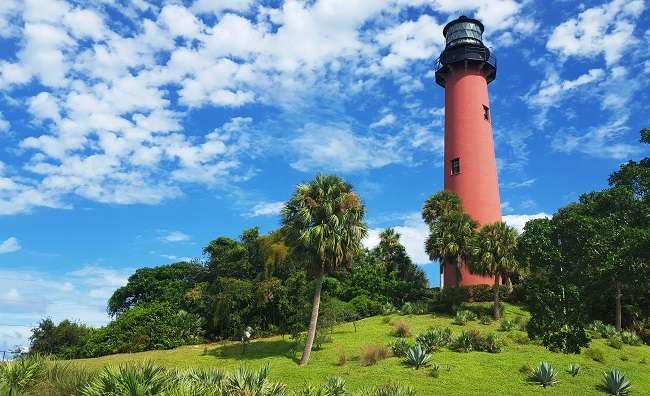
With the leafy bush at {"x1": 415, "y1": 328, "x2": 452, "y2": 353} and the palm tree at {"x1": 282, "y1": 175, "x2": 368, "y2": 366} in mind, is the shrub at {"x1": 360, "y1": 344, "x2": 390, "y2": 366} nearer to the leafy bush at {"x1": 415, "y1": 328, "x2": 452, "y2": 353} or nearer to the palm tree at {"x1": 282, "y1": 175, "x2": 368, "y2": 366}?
the leafy bush at {"x1": 415, "y1": 328, "x2": 452, "y2": 353}

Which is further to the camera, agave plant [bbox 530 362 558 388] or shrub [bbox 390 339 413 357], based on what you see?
shrub [bbox 390 339 413 357]

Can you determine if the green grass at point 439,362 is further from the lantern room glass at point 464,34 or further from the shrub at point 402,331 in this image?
the lantern room glass at point 464,34

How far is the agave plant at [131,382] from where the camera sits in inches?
388

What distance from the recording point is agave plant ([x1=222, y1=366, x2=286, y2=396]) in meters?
10.8

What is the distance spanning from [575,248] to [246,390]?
25704mm

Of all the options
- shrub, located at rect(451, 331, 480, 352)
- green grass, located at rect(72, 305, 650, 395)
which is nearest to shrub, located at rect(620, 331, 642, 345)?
green grass, located at rect(72, 305, 650, 395)

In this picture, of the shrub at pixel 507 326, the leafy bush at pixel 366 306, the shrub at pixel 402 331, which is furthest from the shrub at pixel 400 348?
the leafy bush at pixel 366 306

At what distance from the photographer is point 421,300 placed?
139ft

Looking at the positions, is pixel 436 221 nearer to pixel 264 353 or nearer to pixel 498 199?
pixel 498 199

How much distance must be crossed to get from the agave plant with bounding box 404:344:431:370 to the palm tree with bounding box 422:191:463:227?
1931 cm

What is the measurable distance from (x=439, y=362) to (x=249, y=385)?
47.3 feet

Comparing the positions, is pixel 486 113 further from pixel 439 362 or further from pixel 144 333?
pixel 144 333

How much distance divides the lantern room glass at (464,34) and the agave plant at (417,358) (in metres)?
31.0

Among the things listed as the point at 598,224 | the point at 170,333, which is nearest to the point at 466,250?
the point at 598,224
